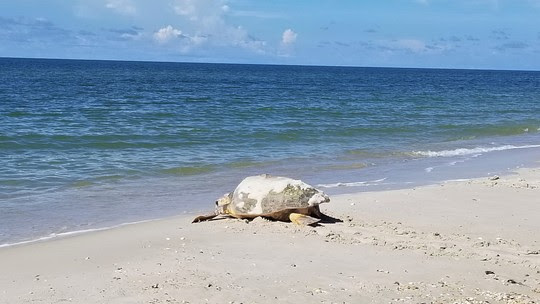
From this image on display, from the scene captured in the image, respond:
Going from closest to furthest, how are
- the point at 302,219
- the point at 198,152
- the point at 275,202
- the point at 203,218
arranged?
1. the point at 302,219
2. the point at 275,202
3. the point at 203,218
4. the point at 198,152

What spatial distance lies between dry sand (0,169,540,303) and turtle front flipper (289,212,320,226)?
119 millimetres

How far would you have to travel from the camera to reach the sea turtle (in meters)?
10.0

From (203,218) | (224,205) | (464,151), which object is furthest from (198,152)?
(203,218)

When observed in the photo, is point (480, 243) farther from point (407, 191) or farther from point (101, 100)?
point (101, 100)

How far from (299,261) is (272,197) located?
7.90 feet

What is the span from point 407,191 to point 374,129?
46.2ft

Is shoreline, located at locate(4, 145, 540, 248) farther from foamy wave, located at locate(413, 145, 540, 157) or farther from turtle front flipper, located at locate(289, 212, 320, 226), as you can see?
turtle front flipper, located at locate(289, 212, 320, 226)

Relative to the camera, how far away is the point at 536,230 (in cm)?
973

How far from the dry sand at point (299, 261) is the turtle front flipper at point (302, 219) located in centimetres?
12

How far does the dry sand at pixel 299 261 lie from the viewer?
6.61 metres

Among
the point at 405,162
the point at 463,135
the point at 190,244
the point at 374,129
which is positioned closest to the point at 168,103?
the point at 374,129

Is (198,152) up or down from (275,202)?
down

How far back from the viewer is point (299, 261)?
25.6 feet

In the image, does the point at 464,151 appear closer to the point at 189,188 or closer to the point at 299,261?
the point at 189,188
